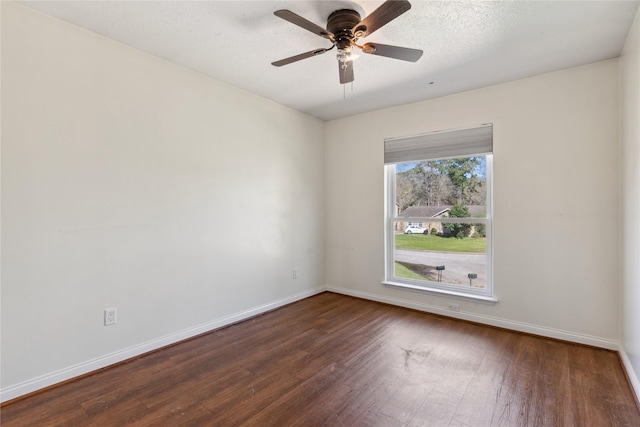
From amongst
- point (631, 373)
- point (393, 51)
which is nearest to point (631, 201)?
point (631, 373)

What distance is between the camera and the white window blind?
3168 mm

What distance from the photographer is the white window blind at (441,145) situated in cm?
317

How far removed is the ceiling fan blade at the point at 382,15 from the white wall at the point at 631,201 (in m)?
1.65

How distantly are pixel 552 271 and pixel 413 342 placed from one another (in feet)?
4.82

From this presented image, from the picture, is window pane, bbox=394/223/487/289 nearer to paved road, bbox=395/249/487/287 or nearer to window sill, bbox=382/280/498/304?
paved road, bbox=395/249/487/287

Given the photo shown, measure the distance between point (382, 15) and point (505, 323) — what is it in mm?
3003

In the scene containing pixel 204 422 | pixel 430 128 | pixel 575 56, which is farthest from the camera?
pixel 430 128

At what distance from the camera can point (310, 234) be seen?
4.18 meters

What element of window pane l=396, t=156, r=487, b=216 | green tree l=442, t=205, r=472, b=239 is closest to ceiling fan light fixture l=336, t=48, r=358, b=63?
window pane l=396, t=156, r=487, b=216

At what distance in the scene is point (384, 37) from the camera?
2.26 m

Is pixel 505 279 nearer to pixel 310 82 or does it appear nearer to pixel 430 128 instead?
pixel 430 128

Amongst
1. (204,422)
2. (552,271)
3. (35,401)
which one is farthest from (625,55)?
(35,401)

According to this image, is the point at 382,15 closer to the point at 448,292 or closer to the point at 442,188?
the point at 442,188

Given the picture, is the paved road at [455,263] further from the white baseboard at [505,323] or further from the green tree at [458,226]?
the white baseboard at [505,323]
